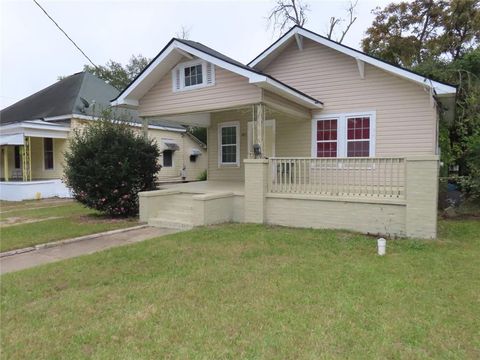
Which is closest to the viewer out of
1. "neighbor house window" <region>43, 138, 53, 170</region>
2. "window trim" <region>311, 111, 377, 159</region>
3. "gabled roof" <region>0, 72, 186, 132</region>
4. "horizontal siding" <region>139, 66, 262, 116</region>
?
"horizontal siding" <region>139, 66, 262, 116</region>

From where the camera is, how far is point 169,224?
8656 millimetres

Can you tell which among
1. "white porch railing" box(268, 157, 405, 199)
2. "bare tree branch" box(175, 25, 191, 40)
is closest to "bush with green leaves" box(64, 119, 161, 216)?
"white porch railing" box(268, 157, 405, 199)

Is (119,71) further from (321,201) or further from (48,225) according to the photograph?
(321,201)

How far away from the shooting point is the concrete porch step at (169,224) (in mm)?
8336

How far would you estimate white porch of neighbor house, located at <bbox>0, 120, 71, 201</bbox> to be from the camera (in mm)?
15797

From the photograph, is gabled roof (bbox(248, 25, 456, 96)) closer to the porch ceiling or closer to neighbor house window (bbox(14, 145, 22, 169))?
the porch ceiling

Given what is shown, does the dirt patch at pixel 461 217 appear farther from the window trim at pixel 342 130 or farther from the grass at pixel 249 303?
the grass at pixel 249 303

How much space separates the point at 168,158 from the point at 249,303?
1952 cm

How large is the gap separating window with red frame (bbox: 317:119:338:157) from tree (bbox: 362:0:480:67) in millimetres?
10888

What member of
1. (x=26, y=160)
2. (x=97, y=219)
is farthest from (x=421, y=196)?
(x=26, y=160)

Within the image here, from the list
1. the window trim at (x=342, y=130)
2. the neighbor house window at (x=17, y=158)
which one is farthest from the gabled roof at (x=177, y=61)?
the neighbor house window at (x=17, y=158)

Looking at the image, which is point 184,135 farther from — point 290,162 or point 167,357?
point 167,357

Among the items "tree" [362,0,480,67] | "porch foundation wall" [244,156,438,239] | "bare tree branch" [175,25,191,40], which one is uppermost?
"bare tree branch" [175,25,191,40]

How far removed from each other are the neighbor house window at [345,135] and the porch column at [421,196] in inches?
135
